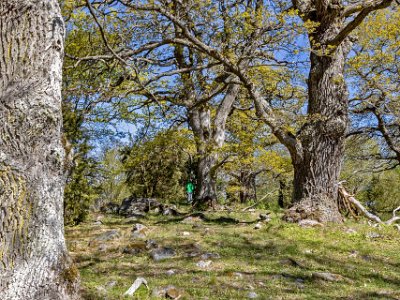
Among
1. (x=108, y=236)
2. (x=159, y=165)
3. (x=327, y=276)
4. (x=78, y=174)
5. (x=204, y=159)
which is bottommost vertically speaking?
(x=327, y=276)

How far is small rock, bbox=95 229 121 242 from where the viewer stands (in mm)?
7788

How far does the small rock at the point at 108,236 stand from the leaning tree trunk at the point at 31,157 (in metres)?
4.46

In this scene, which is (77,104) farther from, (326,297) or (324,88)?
(326,297)

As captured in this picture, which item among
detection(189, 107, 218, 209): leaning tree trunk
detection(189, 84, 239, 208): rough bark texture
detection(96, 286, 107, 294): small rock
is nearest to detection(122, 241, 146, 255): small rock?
detection(96, 286, 107, 294): small rock

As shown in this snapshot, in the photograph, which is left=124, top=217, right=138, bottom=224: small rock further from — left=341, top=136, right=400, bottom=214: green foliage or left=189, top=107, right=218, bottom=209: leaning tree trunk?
left=341, top=136, right=400, bottom=214: green foliage

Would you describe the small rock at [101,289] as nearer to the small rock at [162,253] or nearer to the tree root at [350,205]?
Answer: the small rock at [162,253]

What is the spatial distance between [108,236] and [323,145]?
16.3ft

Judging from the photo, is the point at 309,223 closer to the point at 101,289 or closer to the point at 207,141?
the point at 101,289

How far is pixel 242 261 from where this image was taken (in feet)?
20.3

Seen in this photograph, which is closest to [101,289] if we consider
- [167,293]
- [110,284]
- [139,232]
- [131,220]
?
[110,284]

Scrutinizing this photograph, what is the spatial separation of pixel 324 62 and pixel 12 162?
304 inches

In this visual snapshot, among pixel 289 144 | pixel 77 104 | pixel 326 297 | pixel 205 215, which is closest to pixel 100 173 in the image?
pixel 77 104

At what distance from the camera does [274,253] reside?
6.75m

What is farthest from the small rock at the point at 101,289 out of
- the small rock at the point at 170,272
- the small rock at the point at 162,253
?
the small rock at the point at 162,253
